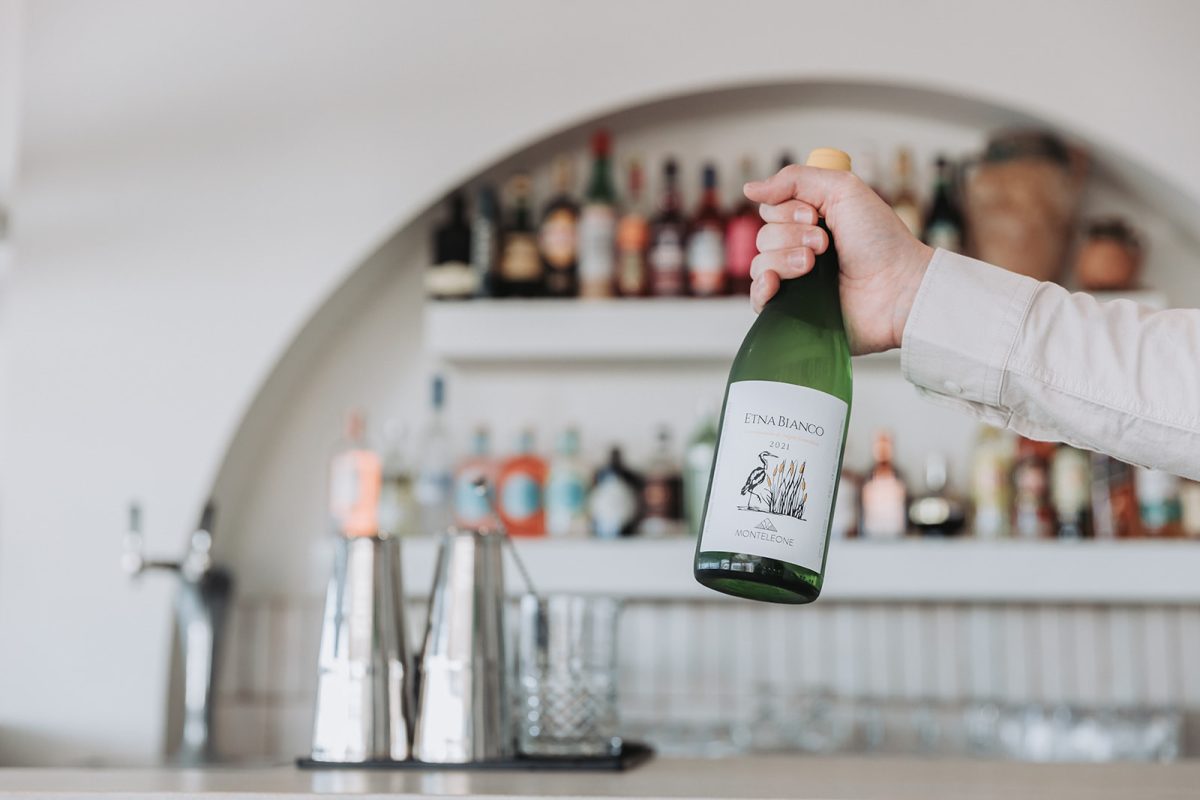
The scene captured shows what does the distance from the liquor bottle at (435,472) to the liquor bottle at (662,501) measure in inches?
13.7

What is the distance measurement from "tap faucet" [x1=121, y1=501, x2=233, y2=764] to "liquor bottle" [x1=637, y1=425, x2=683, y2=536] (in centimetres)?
72

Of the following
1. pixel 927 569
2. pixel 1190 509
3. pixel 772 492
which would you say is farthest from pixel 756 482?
pixel 1190 509

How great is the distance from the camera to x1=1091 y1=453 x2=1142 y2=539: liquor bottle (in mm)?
2098

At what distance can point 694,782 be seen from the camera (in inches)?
37.8

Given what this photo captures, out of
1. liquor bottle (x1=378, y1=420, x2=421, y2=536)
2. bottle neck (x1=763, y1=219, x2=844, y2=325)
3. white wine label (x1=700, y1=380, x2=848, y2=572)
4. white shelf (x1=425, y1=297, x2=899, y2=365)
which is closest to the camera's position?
white wine label (x1=700, y1=380, x2=848, y2=572)

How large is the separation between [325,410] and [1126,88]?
1.52 meters

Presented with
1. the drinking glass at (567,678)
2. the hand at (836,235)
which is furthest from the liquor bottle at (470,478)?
the hand at (836,235)

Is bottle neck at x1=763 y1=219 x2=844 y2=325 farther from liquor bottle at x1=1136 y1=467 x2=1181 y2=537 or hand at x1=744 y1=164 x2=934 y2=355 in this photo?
liquor bottle at x1=1136 y1=467 x2=1181 y2=537

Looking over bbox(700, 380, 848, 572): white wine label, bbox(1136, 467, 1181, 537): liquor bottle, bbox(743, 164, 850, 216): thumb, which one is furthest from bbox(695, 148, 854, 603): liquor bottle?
bbox(1136, 467, 1181, 537): liquor bottle

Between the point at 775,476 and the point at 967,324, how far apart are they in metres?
0.17

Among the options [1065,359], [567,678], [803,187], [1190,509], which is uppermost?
[803,187]

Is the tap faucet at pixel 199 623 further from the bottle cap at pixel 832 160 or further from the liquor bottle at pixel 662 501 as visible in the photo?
the bottle cap at pixel 832 160

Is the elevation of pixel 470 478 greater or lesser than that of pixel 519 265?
lesser

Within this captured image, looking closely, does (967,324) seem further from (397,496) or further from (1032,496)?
(397,496)
